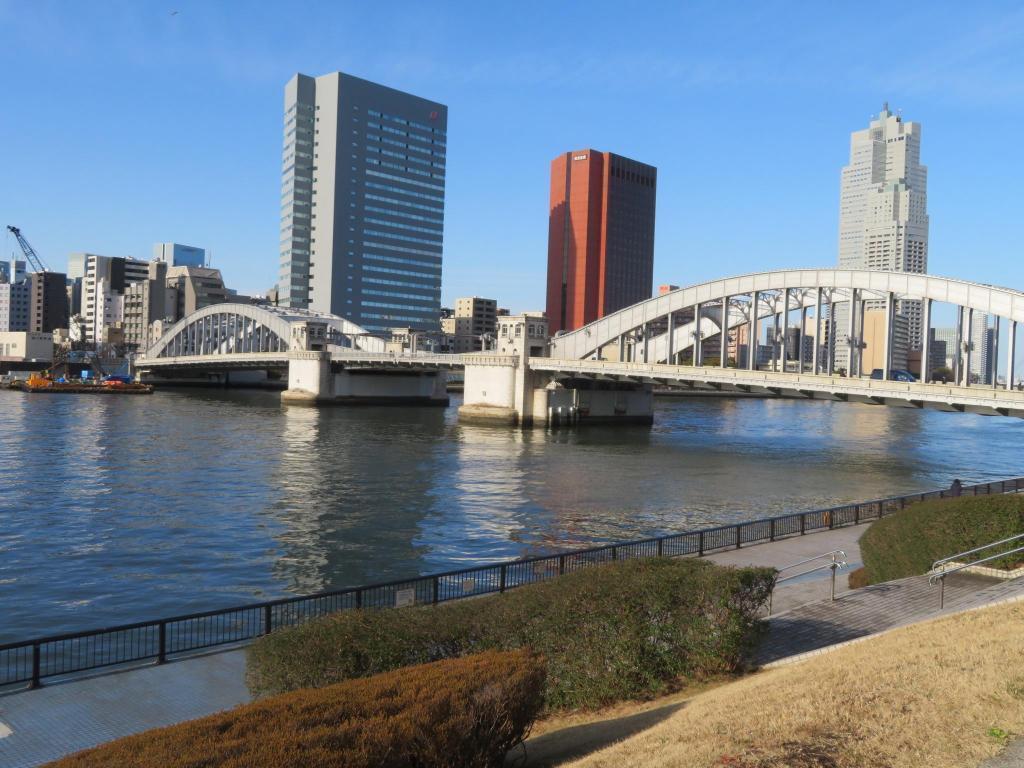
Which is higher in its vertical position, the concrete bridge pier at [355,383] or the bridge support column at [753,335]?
the bridge support column at [753,335]

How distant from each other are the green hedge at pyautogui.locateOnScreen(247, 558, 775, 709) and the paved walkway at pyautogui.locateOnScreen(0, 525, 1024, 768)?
68.5 inches

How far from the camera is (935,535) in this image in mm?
21969

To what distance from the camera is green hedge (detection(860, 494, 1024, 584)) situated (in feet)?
71.7

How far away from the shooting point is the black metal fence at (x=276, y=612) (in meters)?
16.5

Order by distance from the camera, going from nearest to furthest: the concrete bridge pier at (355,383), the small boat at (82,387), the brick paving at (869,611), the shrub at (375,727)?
the shrub at (375,727), the brick paving at (869,611), the concrete bridge pier at (355,383), the small boat at (82,387)

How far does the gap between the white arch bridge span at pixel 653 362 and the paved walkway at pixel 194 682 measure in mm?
44856

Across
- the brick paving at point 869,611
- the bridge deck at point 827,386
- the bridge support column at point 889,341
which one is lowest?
the brick paving at point 869,611

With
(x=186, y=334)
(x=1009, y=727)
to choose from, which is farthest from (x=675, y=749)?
(x=186, y=334)

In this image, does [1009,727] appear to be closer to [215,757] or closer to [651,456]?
[215,757]

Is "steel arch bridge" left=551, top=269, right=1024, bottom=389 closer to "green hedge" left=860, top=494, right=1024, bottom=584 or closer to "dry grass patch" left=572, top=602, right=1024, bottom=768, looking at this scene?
"green hedge" left=860, top=494, right=1024, bottom=584

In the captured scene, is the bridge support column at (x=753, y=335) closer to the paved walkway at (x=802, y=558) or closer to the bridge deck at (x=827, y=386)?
the bridge deck at (x=827, y=386)

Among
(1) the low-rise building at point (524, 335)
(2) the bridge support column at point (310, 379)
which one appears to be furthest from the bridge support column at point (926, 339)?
(2) the bridge support column at point (310, 379)

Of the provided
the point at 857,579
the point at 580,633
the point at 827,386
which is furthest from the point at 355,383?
the point at 580,633

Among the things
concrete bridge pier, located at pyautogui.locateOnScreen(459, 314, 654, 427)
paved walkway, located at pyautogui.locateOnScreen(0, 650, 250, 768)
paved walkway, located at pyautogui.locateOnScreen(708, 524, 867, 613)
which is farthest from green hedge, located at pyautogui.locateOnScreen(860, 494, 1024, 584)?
concrete bridge pier, located at pyautogui.locateOnScreen(459, 314, 654, 427)
